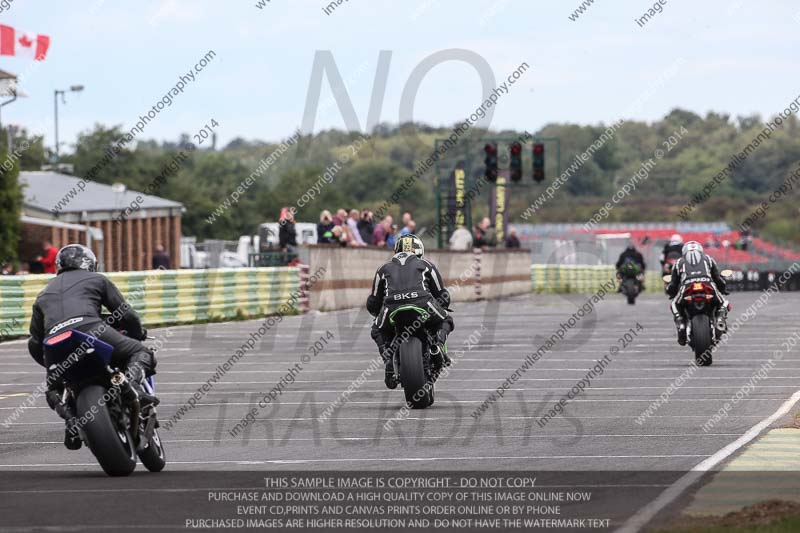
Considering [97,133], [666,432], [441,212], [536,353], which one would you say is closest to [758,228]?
[97,133]

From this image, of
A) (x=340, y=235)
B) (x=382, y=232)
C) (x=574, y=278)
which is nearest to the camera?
(x=340, y=235)

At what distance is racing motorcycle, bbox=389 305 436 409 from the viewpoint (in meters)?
14.8

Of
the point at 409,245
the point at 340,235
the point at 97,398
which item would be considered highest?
the point at 409,245

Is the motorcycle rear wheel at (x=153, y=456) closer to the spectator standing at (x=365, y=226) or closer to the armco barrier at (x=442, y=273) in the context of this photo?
the armco barrier at (x=442, y=273)

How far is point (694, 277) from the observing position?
20.1 metres

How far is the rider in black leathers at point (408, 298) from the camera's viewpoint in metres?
15.2

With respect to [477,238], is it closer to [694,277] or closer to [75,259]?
[694,277]

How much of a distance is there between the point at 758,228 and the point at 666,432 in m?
116

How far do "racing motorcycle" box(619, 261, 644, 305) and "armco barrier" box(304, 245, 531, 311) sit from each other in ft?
15.4

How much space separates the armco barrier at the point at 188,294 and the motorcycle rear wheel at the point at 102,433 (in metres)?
17.2

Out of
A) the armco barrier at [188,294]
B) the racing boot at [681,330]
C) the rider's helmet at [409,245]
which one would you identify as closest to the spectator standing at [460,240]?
the armco barrier at [188,294]

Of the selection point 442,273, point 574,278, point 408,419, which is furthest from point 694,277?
point 574,278

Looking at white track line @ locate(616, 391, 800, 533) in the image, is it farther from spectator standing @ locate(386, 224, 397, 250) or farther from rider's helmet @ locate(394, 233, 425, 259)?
spectator standing @ locate(386, 224, 397, 250)

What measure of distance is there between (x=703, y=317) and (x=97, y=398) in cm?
1114
